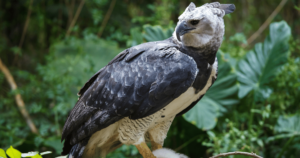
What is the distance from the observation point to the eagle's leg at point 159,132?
1412 millimetres

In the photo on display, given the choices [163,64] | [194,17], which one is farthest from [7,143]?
[194,17]

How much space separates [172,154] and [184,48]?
507 mm

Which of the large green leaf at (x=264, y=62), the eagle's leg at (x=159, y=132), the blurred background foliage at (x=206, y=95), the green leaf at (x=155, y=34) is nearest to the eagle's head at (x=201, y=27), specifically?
the eagle's leg at (x=159, y=132)

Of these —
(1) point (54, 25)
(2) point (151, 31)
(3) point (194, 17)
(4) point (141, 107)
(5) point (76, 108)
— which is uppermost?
(1) point (54, 25)

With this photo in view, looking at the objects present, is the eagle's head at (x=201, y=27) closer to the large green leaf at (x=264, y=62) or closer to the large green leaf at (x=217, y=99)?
the large green leaf at (x=217, y=99)

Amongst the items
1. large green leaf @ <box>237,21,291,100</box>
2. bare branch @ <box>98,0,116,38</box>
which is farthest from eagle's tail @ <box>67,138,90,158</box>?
bare branch @ <box>98,0,116,38</box>

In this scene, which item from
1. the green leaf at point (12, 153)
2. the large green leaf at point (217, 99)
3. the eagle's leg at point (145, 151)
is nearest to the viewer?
the green leaf at point (12, 153)

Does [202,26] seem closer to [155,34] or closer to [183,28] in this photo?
[183,28]

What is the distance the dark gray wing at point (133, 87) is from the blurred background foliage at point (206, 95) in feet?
2.69

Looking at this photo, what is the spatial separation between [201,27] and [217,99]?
120 cm

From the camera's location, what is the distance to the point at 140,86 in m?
1.17

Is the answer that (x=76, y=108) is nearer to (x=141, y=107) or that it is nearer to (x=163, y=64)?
(x=141, y=107)

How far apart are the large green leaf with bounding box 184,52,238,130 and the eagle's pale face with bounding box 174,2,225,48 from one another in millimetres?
980

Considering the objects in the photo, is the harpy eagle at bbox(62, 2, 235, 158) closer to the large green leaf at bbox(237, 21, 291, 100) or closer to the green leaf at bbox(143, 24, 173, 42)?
the green leaf at bbox(143, 24, 173, 42)
